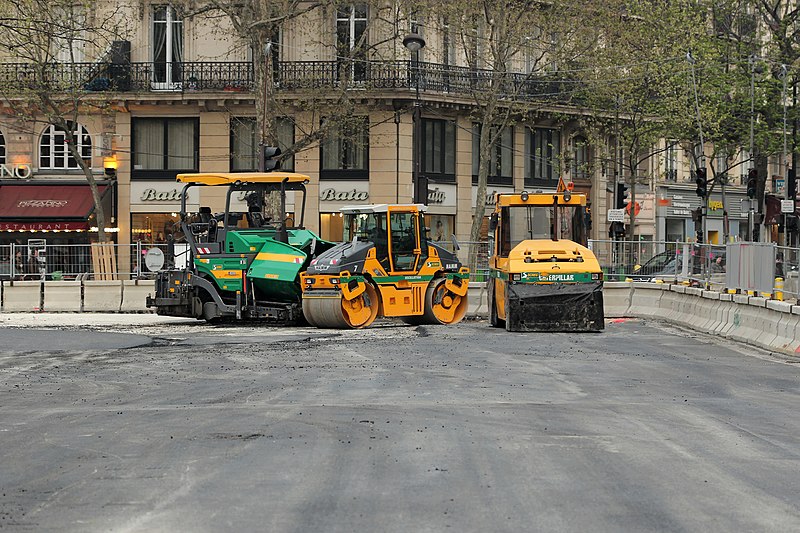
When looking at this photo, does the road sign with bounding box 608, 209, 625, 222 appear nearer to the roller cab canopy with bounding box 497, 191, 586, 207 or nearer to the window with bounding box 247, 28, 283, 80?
the window with bounding box 247, 28, 283, 80

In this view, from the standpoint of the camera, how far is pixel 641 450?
9.98 meters

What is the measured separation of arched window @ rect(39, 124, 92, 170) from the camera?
1811 inches

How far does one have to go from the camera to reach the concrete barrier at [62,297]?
110ft

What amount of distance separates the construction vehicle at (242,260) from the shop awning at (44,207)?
704 inches

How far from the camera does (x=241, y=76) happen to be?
4544 centimetres

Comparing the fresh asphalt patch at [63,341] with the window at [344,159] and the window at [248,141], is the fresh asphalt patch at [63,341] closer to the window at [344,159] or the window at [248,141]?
the window at [248,141]

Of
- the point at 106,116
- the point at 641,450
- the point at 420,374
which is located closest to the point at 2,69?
the point at 106,116

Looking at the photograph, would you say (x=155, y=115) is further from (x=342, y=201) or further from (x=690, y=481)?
(x=690, y=481)

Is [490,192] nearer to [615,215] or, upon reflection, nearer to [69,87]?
[615,215]

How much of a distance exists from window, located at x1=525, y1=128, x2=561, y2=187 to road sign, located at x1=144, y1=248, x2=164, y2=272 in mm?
20280

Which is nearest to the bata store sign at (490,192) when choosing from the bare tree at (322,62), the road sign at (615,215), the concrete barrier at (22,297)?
the bare tree at (322,62)

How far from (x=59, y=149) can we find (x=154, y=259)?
17.7 meters

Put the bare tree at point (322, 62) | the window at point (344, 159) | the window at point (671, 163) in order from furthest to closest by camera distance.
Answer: the window at point (671, 163), the window at point (344, 159), the bare tree at point (322, 62)

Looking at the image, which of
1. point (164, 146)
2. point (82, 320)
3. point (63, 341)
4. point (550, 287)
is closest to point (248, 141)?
point (164, 146)
